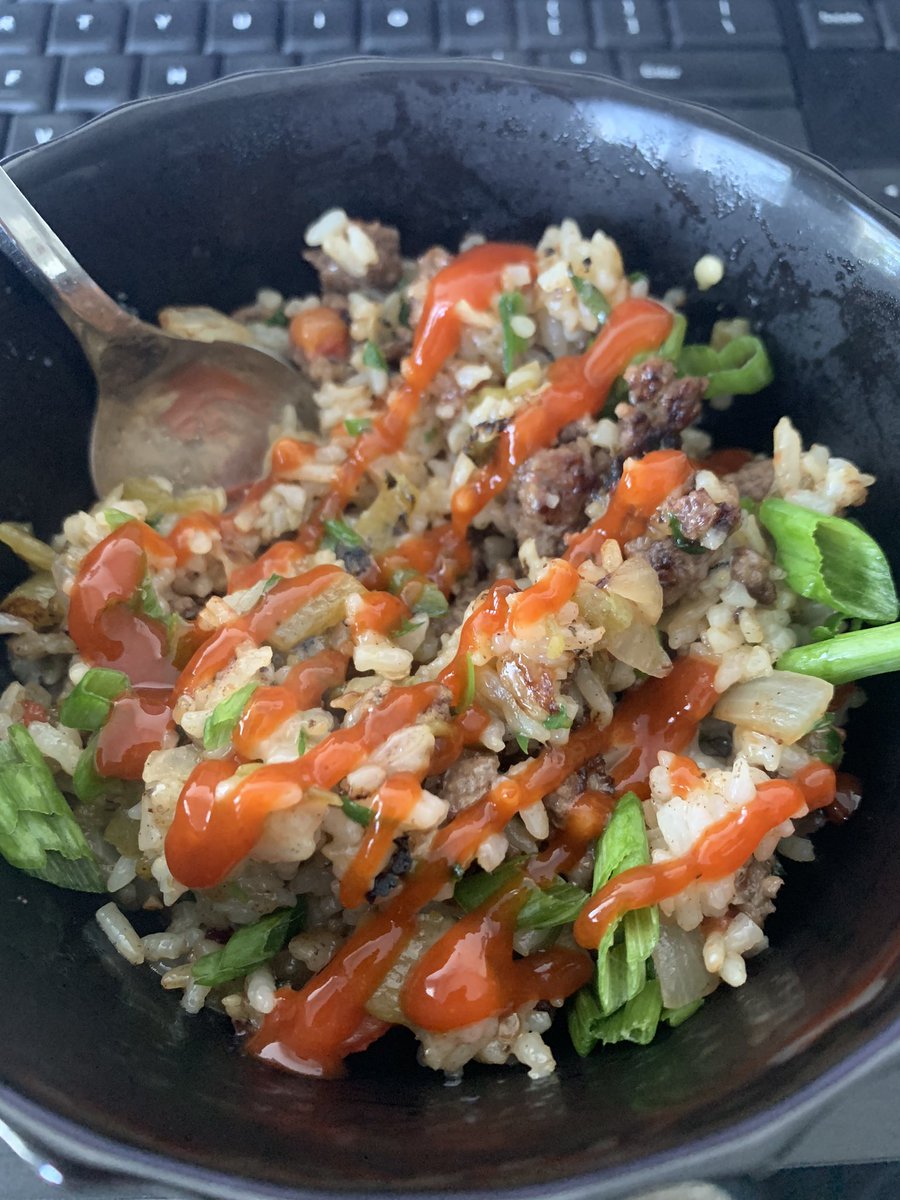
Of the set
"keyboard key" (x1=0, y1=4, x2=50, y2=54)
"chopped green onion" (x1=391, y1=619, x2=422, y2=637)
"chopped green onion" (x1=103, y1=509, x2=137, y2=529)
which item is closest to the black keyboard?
"keyboard key" (x1=0, y1=4, x2=50, y2=54)

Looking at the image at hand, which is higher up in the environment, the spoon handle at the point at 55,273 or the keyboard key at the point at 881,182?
the spoon handle at the point at 55,273

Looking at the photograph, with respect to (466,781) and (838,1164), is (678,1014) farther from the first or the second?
(466,781)

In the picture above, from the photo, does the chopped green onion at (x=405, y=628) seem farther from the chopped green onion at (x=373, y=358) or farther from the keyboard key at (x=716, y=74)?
the keyboard key at (x=716, y=74)

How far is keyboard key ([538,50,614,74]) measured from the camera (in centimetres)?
351

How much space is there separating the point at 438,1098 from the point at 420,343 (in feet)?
5.46

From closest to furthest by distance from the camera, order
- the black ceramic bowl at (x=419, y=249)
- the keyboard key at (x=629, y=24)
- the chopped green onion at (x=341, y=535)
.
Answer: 1. the black ceramic bowl at (x=419, y=249)
2. the chopped green onion at (x=341, y=535)
3. the keyboard key at (x=629, y=24)

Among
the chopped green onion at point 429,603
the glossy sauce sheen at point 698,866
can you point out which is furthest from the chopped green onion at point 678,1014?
the chopped green onion at point 429,603

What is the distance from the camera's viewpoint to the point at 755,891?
184 cm

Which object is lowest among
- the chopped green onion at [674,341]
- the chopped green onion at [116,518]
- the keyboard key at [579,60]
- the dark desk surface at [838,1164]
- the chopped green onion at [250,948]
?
the dark desk surface at [838,1164]

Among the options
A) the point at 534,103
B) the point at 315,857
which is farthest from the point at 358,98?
the point at 315,857

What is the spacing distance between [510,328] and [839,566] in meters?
0.96

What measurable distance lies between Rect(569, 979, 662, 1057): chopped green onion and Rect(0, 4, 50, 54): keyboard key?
365cm

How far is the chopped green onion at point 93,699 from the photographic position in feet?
6.36

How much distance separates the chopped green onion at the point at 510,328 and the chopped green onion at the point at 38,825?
138 centimetres
